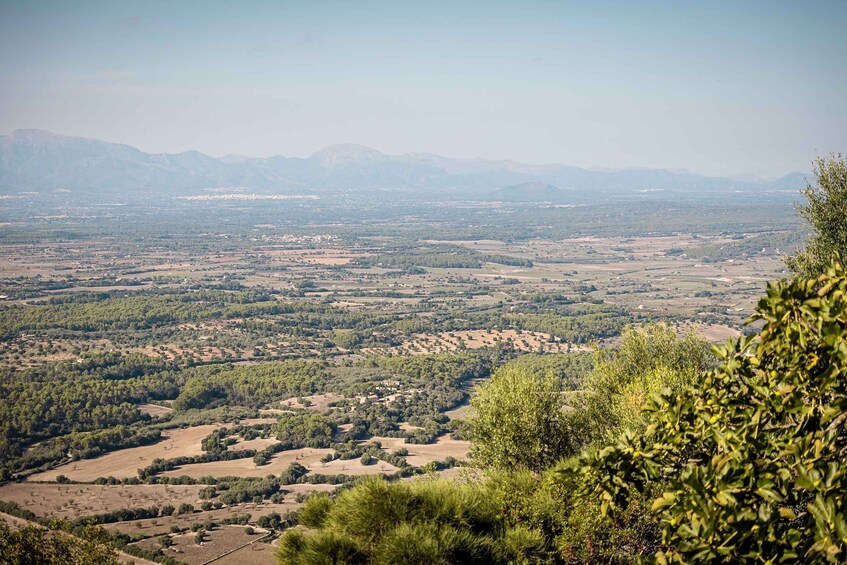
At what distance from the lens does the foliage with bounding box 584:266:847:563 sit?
4.46 m

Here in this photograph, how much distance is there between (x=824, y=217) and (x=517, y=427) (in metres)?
10.2

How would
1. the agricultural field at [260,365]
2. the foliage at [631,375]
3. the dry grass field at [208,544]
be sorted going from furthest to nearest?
the agricultural field at [260,365], the dry grass field at [208,544], the foliage at [631,375]

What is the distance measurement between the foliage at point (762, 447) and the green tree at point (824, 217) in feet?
47.6

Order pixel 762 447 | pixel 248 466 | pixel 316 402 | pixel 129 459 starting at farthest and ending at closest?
pixel 316 402
pixel 129 459
pixel 248 466
pixel 762 447

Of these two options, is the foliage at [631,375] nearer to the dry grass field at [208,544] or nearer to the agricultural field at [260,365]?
the agricultural field at [260,365]

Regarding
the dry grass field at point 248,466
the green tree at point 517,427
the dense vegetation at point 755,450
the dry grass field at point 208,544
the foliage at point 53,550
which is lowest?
the dry grass field at point 248,466

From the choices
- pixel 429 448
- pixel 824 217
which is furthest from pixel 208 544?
pixel 824 217

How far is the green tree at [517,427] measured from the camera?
795 inches

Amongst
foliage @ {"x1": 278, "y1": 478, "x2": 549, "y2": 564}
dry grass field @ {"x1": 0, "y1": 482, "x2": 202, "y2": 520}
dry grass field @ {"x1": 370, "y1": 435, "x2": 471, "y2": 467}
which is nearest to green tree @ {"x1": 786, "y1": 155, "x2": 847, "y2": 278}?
foliage @ {"x1": 278, "y1": 478, "x2": 549, "y2": 564}

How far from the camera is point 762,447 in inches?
194

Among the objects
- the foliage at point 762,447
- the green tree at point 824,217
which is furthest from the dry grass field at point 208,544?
the foliage at point 762,447

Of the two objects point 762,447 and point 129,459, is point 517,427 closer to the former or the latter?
point 762,447

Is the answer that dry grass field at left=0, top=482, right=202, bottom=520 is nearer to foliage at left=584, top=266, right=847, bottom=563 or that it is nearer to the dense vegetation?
the dense vegetation

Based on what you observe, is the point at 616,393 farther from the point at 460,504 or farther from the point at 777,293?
the point at 777,293
